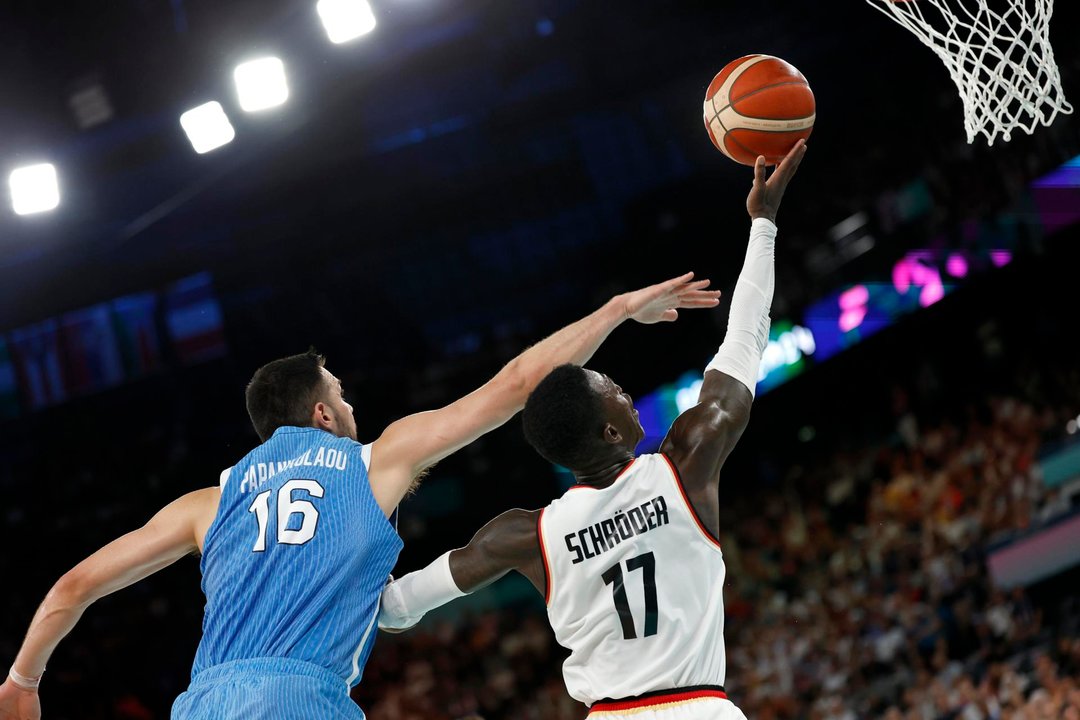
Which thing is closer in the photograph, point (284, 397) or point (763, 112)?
point (284, 397)

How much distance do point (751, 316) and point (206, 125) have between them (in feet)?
20.7

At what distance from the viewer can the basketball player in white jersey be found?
9.83 feet

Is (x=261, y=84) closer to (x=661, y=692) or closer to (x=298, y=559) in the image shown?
(x=298, y=559)

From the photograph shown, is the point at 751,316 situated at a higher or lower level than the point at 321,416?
lower

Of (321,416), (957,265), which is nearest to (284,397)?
(321,416)

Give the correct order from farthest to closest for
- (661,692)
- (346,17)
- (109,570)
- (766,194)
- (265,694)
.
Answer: (346,17) → (766,194) → (109,570) → (661,692) → (265,694)

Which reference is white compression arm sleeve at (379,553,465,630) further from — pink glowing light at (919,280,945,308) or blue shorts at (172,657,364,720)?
pink glowing light at (919,280,945,308)

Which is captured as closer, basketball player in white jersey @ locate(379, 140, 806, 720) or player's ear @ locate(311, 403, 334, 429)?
basketball player in white jersey @ locate(379, 140, 806, 720)

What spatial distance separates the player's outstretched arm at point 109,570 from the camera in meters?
3.31

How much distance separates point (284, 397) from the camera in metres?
3.41

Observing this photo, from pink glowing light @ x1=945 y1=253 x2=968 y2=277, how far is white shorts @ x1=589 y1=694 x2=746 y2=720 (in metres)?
12.4

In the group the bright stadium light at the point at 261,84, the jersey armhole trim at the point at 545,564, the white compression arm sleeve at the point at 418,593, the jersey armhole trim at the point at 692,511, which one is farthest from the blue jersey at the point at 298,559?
the bright stadium light at the point at 261,84

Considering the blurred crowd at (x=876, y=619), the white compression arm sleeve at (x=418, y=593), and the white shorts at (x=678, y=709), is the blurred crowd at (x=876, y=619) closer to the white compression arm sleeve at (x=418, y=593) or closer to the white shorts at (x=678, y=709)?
the white shorts at (x=678, y=709)

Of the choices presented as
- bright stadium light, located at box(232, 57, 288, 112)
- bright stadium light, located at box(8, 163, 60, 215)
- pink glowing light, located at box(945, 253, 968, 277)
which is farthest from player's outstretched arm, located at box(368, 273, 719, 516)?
pink glowing light, located at box(945, 253, 968, 277)
